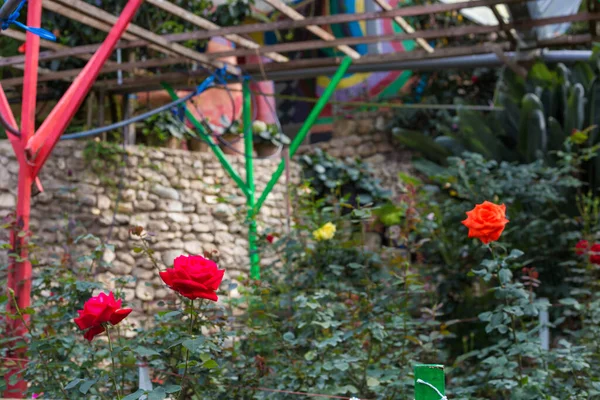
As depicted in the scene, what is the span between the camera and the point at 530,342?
281 cm

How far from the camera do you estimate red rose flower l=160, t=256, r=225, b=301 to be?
192cm

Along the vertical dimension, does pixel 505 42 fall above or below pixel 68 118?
above

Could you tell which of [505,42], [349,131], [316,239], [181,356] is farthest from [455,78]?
[181,356]

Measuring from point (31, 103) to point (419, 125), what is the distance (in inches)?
261

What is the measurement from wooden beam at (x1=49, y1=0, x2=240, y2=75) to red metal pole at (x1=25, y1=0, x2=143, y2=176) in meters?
1.16

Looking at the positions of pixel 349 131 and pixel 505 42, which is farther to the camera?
pixel 349 131

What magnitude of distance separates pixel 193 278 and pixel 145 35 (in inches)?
162

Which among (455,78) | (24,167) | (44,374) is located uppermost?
(455,78)

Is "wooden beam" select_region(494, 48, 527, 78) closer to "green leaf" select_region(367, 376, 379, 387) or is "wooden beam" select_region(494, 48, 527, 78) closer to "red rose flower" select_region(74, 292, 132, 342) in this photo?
"green leaf" select_region(367, 376, 379, 387)

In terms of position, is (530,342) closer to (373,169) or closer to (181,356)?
A: (181,356)

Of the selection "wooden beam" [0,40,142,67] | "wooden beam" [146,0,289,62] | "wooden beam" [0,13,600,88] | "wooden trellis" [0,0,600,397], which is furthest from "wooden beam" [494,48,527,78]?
"wooden beam" [0,40,142,67]

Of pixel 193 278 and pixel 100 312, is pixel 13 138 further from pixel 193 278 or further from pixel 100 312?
pixel 193 278

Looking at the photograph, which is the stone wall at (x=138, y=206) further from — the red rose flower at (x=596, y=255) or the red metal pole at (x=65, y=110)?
the red rose flower at (x=596, y=255)

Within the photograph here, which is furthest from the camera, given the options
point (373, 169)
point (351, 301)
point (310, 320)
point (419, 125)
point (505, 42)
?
point (419, 125)
